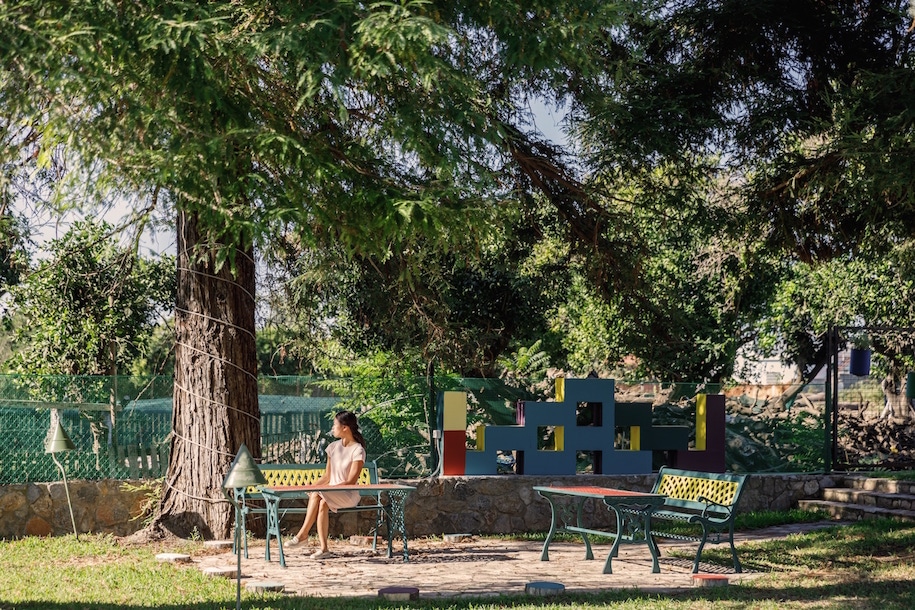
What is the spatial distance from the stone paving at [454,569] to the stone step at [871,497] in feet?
10.8

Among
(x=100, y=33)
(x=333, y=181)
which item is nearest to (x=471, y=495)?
(x=333, y=181)

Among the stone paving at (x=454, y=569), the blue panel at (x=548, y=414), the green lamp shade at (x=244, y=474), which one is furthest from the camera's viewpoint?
the blue panel at (x=548, y=414)

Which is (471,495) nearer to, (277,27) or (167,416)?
(167,416)

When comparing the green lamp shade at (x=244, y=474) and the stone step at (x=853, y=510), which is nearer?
the green lamp shade at (x=244, y=474)

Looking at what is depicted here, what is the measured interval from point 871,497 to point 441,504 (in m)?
5.42

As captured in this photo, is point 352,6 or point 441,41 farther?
point 352,6

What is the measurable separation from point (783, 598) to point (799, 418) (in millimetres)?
6754

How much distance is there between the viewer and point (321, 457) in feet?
39.2

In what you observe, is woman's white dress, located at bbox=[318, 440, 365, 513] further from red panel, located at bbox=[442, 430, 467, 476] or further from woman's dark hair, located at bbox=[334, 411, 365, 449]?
red panel, located at bbox=[442, 430, 467, 476]

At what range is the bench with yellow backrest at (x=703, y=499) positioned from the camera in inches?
366

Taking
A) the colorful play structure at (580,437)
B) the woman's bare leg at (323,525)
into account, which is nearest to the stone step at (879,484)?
the colorful play structure at (580,437)

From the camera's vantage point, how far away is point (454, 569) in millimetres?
9281

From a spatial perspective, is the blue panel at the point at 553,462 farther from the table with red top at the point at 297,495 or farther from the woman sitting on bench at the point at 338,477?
the woman sitting on bench at the point at 338,477

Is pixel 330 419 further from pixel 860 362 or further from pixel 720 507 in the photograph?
pixel 860 362
